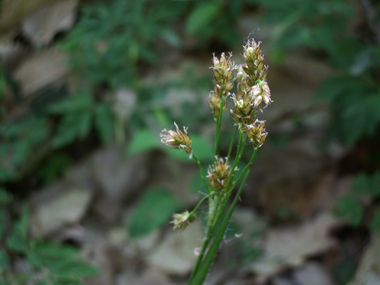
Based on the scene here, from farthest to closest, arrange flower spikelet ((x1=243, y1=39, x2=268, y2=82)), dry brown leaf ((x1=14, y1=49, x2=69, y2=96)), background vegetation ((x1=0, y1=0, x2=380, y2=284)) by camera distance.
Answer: dry brown leaf ((x1=14, y1=49, x2=69, y2=96)) → background vegetation ((x1=0, y1=0, x2=380, y2=284)) → flower spikelet ((x1=243, y1=39, x2=268, y2=82))

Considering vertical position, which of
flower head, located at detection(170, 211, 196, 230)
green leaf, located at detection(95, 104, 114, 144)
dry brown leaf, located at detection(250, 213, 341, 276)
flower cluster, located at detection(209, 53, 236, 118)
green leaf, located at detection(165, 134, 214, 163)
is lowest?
flower head, located at detection(170, 211, 196, 230)

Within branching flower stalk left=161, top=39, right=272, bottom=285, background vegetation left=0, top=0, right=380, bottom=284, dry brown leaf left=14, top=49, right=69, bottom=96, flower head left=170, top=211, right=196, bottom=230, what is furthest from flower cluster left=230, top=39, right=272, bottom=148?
dry brown leaf left=14, top=49, right=69, bottom=96

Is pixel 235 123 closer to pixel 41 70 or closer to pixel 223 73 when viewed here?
pixel 223 73

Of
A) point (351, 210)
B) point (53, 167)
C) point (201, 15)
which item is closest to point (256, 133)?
point (351, 210)

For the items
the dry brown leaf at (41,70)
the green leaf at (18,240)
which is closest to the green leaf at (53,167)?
the dry brown leaf at (41,70)

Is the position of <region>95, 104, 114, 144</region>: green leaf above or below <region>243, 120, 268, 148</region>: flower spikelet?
above

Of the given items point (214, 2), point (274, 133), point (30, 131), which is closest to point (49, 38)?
point (30, 131)

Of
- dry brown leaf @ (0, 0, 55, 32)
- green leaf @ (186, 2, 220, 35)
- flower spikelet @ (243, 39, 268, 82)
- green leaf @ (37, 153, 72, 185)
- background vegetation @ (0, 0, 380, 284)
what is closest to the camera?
flower spikelet @ (243, 39, 268, 82)

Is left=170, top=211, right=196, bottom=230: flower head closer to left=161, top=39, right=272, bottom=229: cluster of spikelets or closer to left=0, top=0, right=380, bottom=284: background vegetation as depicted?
left=161, top=39, right=272, bottom=229: cluster of spikelets
